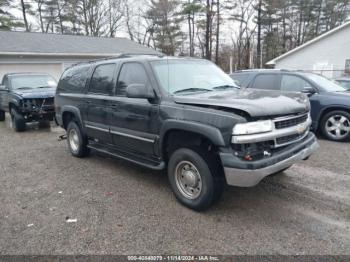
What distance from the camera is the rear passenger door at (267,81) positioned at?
7828 millimetres

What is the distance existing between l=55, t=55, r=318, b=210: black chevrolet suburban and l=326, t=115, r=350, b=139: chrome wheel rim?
350cm

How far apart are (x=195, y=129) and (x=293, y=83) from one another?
5.25m

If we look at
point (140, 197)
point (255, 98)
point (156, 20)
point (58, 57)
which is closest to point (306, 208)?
point (255, 98)

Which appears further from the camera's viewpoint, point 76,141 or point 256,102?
point 76,141

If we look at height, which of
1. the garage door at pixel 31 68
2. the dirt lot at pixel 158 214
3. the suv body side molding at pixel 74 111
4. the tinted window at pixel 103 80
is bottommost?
the dirt lot at pixel 158 214

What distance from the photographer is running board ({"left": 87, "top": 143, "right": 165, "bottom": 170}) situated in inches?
162

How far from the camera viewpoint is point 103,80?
507 centimetres

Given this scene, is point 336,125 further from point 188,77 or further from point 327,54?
point 327,54

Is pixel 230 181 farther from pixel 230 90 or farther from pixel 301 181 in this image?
pixel 301 181

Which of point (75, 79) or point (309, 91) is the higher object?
point (75, 79)

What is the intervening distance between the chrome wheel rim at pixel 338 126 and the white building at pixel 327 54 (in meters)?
14.9

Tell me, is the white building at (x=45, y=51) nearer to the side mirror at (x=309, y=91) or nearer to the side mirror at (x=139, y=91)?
the side mirror at (x=139, y=91)

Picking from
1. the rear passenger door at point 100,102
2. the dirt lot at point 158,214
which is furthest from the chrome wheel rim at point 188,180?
the rear passenger door at point 100,102

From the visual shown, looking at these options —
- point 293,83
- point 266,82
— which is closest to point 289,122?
point 293,83
